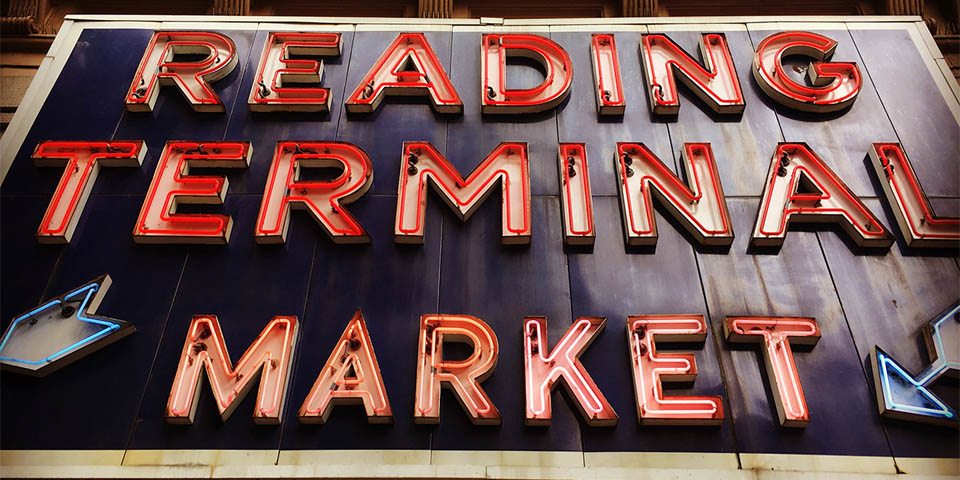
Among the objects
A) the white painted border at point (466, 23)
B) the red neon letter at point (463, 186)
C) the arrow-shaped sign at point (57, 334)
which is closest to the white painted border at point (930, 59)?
the white painted border at point (466, 23)

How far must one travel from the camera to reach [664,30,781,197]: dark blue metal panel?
9.01 metres

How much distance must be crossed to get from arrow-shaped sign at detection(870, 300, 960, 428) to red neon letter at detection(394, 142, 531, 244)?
13.2 ft

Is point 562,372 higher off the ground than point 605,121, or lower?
lower

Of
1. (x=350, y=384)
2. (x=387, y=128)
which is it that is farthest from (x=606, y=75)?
(x=350, y=384)

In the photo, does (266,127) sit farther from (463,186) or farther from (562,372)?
(562,372)

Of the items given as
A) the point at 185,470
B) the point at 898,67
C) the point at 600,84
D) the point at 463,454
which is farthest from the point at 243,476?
the point at 898,67

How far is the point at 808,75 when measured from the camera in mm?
10273

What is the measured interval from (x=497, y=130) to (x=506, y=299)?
109 inches

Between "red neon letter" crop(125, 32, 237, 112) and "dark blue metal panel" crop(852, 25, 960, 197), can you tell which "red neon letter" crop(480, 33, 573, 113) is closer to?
"red neon letter" crop(125, 32, 237, 112)

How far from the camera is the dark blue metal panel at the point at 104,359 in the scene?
7.02 metres

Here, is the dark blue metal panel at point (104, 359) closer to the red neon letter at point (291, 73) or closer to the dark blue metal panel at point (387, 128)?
the red neon letter at point (291, 73)

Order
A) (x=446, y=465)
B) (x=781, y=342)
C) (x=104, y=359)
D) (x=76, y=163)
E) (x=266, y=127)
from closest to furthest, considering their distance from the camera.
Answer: (x=446, y=465)
(x=781, y=342)
(x=104, y=359)
(x=76, y=163)
(x=266, y=127)

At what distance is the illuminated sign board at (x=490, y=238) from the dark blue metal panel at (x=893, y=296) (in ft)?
0.10

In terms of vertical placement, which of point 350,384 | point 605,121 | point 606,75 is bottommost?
point 350,384
